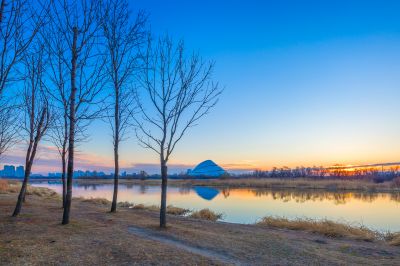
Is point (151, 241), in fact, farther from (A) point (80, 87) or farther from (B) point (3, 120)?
(B) point (3, 120)

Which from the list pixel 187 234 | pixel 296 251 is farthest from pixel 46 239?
pixel 296 251

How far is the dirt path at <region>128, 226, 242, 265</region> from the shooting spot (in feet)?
23.8

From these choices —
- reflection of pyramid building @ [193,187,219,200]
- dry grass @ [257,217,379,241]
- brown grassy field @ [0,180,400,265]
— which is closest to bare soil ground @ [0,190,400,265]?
brown grassy field @ [0,180,400,265]

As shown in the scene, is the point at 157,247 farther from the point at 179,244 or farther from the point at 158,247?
the point at 179,244

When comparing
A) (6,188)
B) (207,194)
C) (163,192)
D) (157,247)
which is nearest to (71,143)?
(163,192)

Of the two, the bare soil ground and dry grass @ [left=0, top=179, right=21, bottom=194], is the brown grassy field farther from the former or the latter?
dry grass @ [left=0, top=179, right=21, bottom=194]

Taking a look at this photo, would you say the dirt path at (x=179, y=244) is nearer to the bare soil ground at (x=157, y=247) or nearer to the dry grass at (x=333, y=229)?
the bare soil ground at (x=157, y=247)

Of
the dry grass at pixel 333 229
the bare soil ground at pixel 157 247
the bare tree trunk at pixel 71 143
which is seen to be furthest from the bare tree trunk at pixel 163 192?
the dry grass at pixel 333 229

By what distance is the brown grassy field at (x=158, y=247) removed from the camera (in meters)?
6.69

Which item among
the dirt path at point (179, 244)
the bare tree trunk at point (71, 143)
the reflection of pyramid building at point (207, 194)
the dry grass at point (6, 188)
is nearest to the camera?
the dirt path at point (179, 244)

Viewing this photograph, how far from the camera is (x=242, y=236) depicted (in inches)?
414

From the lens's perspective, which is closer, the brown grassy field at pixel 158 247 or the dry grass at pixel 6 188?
the brown grassy field at pixel 158 247

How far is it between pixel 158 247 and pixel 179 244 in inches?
40.0

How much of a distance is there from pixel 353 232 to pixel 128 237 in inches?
343
